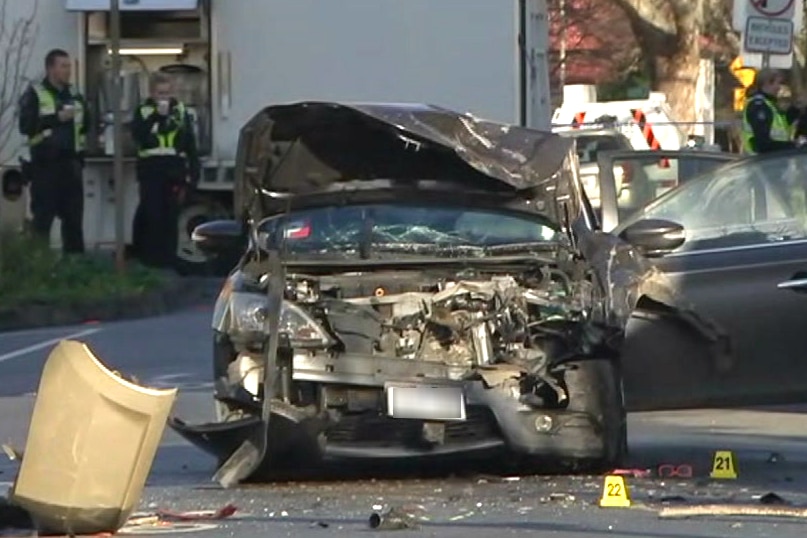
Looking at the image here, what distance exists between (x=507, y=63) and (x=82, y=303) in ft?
18.2

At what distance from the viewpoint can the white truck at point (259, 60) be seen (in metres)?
23.3

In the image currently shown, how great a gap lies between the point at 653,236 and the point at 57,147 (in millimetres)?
12288

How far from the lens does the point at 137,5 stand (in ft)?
77.2

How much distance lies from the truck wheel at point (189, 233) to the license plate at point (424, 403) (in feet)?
44.2

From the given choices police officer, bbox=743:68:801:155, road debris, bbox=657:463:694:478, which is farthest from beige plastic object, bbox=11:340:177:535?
police officer, bbox=743:68:801:155

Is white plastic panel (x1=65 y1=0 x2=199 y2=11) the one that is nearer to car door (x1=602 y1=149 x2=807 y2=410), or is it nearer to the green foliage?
the green foliage

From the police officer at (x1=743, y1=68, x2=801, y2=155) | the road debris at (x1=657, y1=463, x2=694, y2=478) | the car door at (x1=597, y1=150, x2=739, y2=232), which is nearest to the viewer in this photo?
the road debris at (x1=657, y1=463, x2=694, y2=478)

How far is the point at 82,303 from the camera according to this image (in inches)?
786

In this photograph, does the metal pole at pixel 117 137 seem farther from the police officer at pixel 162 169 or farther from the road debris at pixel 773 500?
the road debris at pixel 773 500

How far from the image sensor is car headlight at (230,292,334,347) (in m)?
10.3

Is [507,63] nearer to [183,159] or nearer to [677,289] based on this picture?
[183,159]

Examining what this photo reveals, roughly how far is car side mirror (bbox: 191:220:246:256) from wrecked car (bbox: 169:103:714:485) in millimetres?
313

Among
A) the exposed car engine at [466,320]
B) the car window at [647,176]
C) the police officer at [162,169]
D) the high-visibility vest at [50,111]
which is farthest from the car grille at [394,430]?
the police officer at [162,169]

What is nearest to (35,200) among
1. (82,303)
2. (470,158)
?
(82,303)
